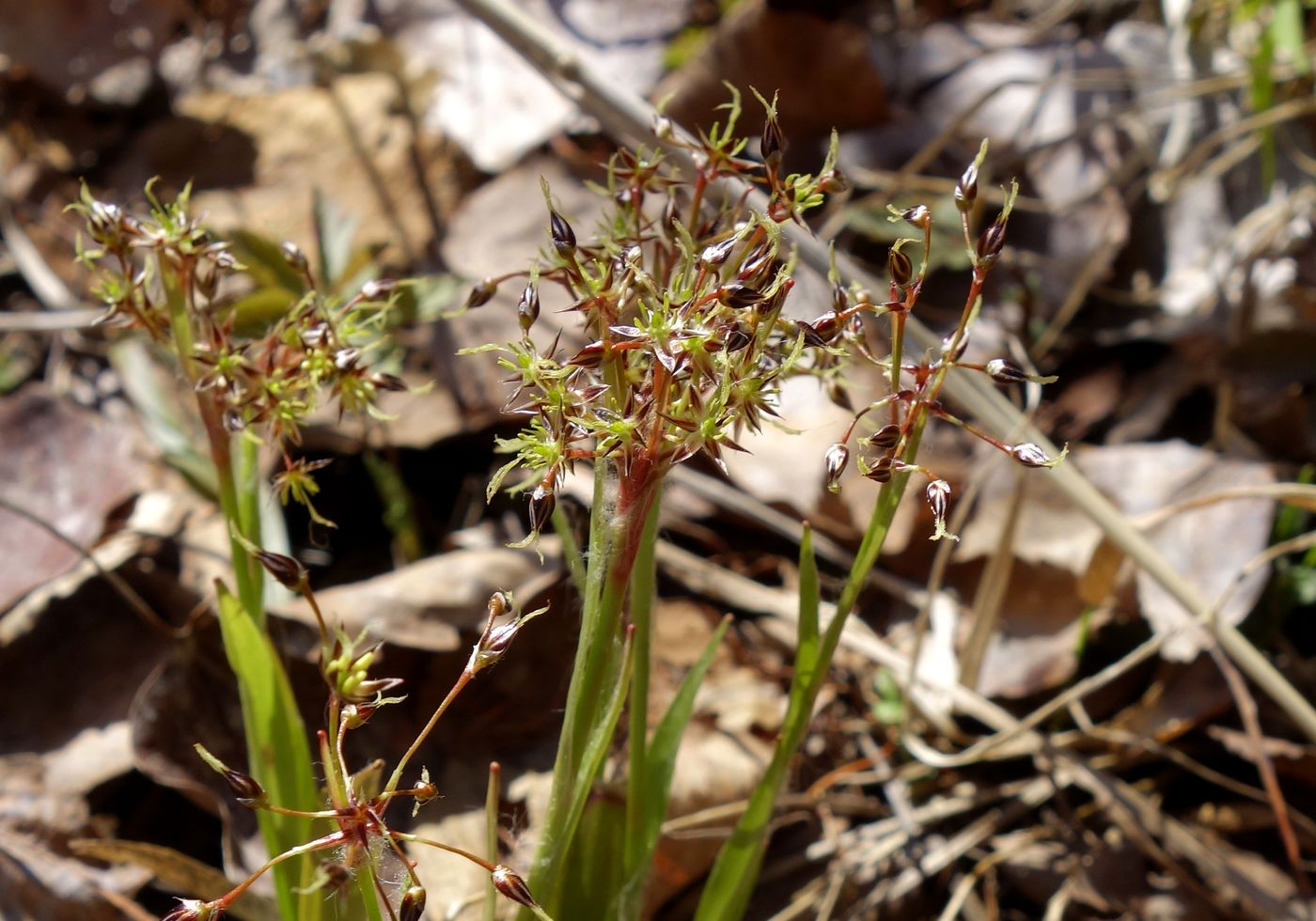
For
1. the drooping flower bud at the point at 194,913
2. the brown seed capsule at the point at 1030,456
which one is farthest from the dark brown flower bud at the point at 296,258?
the brown seed capsule at the point at 1030,456

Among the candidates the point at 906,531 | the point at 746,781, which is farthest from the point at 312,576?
the point at 906,531

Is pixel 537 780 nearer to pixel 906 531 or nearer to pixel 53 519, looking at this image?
pixel 906 531

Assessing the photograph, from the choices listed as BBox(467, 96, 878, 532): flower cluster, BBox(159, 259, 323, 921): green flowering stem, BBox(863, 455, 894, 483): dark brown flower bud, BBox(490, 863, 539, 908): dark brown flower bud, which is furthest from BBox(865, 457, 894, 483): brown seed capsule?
BBox(159, 259, 323, 921): green flowering stem

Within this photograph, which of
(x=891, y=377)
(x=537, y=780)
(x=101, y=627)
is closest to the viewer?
(x=891, y=377)

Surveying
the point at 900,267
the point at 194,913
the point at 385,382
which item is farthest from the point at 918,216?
the point at 194,913

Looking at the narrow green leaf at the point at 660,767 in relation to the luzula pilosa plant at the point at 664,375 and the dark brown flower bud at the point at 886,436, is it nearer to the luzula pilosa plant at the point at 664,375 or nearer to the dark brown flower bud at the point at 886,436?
the luzula pilosa plant at the point at 664,375

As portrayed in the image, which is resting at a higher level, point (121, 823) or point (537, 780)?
point (537, 780)
